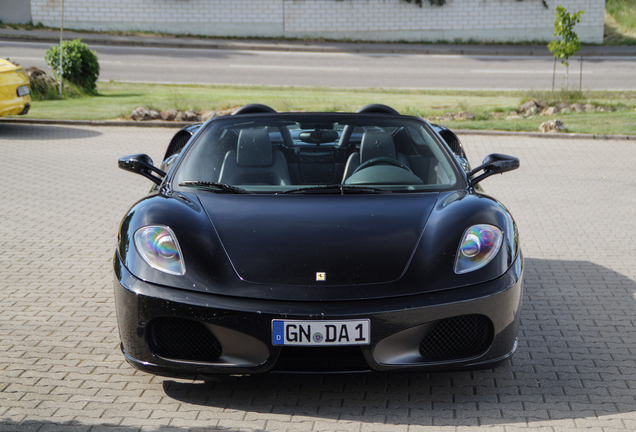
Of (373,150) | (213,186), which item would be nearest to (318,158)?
(373,150)

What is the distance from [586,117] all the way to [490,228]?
12723mm

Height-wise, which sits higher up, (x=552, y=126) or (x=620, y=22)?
(x=620, y=22)

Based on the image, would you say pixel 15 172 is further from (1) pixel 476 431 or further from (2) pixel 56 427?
(1) pixel 476 431

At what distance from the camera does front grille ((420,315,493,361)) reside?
3.18 meters

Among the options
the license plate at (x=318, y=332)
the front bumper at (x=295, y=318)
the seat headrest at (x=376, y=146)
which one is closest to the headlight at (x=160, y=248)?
the front bumper at (x=295, y=318)

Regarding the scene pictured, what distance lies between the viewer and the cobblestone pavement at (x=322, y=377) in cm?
321

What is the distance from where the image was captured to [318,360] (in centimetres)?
311

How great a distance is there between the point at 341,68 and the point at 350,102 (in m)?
8.90

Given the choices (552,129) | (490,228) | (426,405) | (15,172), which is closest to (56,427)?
(426,405)

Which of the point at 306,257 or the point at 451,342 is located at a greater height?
the point at 306,257

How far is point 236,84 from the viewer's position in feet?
70.9

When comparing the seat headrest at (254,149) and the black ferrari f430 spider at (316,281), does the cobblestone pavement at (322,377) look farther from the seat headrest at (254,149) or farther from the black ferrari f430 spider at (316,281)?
the seat headrest at (254,149)

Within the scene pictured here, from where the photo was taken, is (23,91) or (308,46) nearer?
(23,91)

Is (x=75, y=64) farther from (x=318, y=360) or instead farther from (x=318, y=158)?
(x=318, y=360)
